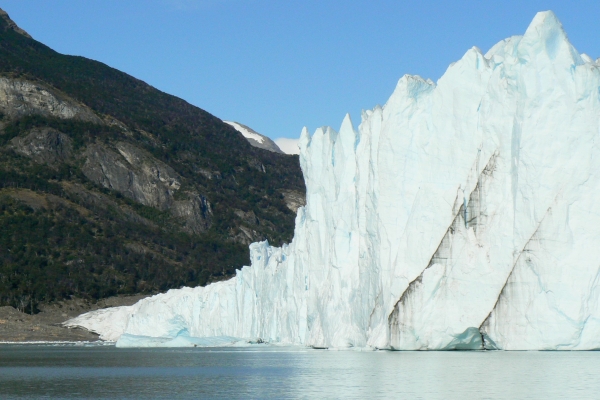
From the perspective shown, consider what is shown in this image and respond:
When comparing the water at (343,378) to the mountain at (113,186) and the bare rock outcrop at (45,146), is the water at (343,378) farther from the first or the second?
the bare rock outcrop at (45,146)

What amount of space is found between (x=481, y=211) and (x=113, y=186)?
105m

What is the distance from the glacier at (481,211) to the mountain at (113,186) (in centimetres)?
5794

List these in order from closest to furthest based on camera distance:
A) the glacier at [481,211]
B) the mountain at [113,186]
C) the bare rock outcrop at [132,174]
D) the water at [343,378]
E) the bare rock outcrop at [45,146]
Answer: the water at [343,378] → the glacier at [481,211] → the mountain at [113,186] → the bare rock outcrop at [45,146] → the bare rock outcrop at [132,174]

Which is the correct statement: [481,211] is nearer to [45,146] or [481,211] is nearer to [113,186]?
[113,186]

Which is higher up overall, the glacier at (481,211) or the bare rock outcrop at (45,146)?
the bare rock outcrop at (45,146)

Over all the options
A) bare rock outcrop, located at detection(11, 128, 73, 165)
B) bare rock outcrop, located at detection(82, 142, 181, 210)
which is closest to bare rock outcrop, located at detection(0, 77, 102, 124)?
bare rock outcrop, located at detection(11, 128, 73, 165)

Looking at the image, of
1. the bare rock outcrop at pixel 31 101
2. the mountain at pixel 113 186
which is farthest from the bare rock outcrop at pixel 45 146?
the bare rock outcrop at pixel 31 101

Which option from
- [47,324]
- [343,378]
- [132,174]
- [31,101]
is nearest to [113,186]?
[132,174]

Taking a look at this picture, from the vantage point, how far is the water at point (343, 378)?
21.9 m

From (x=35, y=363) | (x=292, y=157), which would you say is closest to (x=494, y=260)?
(x=35, y=363)

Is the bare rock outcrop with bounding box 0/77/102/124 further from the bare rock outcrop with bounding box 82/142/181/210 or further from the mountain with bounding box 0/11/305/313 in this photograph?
the bare rock outcrop with bounding box 82/142/181/210

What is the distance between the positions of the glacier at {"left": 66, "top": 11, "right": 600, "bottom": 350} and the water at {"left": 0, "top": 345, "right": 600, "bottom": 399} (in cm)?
125

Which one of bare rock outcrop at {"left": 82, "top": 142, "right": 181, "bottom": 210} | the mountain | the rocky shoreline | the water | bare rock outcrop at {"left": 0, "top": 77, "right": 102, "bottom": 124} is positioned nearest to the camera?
the water

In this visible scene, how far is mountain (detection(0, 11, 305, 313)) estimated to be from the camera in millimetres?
104250
